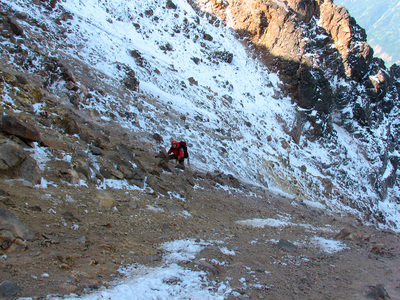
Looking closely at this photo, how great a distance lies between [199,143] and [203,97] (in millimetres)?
6120

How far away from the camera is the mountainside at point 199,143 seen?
13.5ft

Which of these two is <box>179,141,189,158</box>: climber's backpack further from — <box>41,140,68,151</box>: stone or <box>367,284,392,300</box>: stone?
<box>367,284,392,300</box>: stone

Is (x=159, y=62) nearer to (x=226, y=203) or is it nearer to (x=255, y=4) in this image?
(x=226, y=203)

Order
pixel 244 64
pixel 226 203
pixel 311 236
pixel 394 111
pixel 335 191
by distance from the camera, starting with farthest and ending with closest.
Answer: pixel 394 111 → pixel 244 64 → pixel 335 191 → pixel 226 203 → pixel 311 236

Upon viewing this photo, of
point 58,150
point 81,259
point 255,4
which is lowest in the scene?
point 58,150

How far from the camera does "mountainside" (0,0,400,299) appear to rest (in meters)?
4.12

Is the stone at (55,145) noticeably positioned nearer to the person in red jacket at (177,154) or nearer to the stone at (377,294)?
the person in red jacket at (177,154)

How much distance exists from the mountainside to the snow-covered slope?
0.14m

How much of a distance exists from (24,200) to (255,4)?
3371 centimetres

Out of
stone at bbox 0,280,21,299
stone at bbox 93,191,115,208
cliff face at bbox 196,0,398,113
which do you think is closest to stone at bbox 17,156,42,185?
stone at bbox 93,191,115,208

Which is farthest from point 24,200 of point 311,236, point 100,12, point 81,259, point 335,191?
point 335,191

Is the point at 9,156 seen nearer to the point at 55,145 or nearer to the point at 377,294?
the point at 55,145

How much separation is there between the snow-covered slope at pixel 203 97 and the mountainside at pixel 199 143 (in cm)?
14

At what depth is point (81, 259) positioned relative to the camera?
3.42 metres
